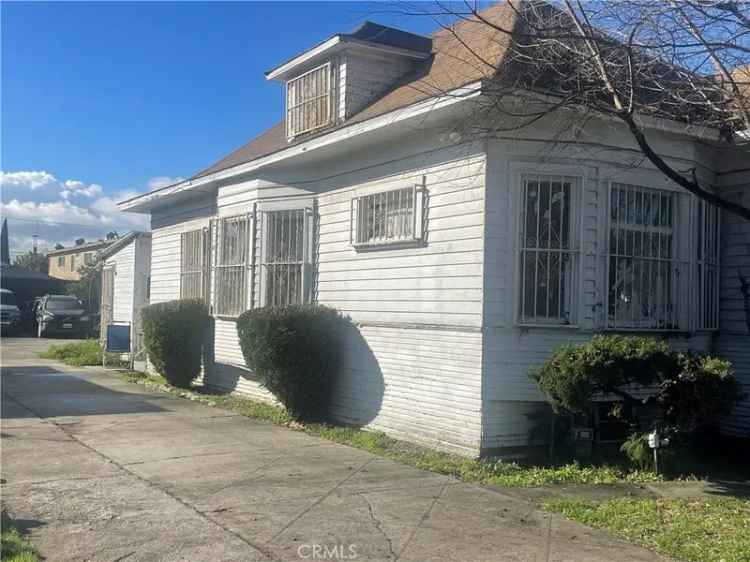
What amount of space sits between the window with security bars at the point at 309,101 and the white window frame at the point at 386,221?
205 cm

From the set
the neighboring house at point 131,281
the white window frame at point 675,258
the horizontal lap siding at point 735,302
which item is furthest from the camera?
the neighboring house at point 131,281

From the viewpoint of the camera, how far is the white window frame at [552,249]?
8.85 m

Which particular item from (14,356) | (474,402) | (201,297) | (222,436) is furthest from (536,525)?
(14,356)

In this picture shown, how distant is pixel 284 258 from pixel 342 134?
2.69 metres

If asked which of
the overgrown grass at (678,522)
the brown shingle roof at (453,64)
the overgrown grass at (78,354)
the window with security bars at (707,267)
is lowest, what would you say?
the overgrown grass at (678,522)

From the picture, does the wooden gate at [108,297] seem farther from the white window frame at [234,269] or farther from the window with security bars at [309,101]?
the window with security bars at [309,101]

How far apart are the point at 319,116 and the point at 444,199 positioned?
3.97 m

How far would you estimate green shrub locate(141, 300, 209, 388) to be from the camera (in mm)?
14750

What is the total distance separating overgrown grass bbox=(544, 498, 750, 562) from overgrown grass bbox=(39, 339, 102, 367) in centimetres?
1575

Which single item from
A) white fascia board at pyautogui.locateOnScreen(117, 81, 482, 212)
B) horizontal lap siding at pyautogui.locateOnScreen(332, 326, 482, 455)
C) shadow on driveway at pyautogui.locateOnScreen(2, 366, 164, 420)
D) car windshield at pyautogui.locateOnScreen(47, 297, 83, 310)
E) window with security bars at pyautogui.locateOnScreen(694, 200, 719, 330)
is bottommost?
shadow on driveway at pyautogui.locateOnScreen(2, 366, 164, 420)

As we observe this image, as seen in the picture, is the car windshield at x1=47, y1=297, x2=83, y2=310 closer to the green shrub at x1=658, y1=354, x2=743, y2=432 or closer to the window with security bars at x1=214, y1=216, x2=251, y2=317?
the window with security bars at x1=214, y1=216, x2=251, y2=317

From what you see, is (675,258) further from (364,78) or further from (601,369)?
(364,78)

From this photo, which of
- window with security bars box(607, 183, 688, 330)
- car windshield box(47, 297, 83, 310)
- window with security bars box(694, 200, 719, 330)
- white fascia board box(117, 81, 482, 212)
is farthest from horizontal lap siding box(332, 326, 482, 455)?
car windshield box(47, 297, 83, 310)

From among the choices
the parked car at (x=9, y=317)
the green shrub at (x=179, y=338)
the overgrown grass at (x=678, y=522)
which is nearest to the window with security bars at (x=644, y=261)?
the overgrown grass at (x=678, y=522)
